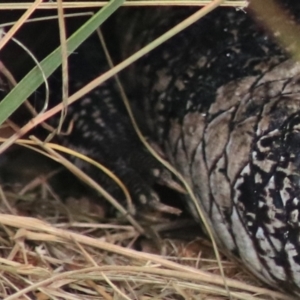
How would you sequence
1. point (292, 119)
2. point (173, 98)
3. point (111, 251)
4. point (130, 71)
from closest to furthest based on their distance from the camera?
point (292, 119), point (111, 251), point (173, 98), point (130, 71)

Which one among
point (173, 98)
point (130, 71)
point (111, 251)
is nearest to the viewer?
point (111, 251)

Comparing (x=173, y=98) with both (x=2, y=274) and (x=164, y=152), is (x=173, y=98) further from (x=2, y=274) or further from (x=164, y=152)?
(x=2, y=274)

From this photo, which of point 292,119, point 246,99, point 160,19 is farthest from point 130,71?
point 292,119

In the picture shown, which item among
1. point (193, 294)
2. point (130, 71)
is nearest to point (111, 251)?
point (193, 294)

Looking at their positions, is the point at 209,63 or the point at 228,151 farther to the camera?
the point at 209,63

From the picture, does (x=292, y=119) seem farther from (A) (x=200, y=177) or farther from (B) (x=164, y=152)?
(B) (x=164, y=152)

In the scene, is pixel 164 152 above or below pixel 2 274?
above

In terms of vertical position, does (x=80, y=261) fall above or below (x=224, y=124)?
below

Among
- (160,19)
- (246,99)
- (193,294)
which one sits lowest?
(193,294)
